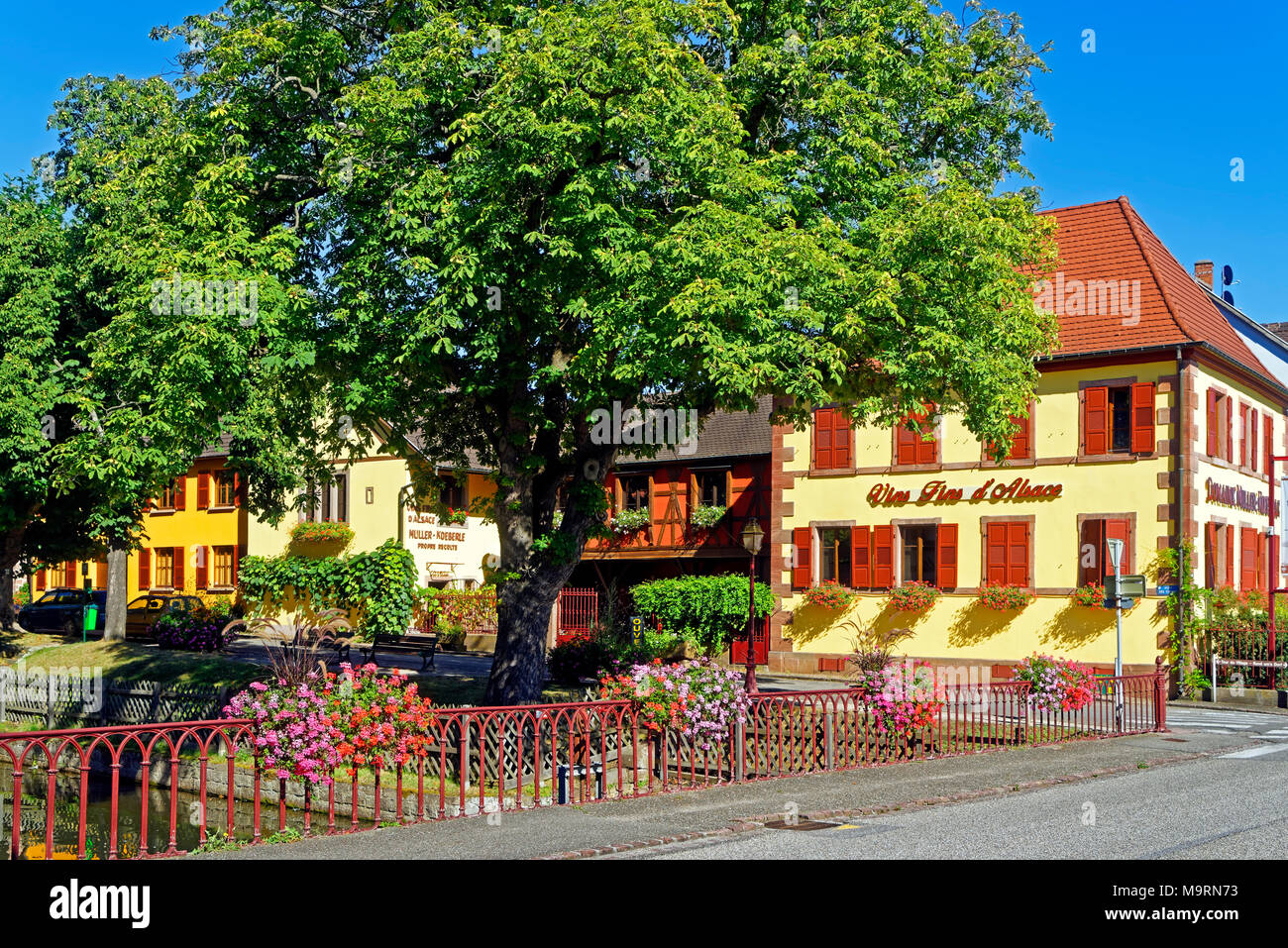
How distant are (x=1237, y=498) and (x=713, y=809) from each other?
77.4 ft

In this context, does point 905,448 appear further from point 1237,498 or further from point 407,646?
point 407,646

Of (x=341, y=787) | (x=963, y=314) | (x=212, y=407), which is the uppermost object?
(x=963, y=314)

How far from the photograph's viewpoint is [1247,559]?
107ft

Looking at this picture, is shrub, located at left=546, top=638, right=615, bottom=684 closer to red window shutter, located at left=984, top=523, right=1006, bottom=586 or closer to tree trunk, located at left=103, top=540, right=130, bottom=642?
red window shutter, located at left=984, top=523, right=1006, bottom=586

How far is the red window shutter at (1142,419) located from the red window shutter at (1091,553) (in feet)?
6.20

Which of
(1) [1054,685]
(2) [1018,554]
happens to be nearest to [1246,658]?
(2) [1018,554]

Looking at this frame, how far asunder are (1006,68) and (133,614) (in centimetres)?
3152

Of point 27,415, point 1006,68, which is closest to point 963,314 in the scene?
point 1006,68

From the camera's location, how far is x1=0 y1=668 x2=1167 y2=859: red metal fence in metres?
10.5

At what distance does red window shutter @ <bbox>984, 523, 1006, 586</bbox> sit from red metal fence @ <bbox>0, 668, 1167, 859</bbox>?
8.94 meters

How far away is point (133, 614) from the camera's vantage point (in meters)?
40.2

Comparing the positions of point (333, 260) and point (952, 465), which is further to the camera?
point (952, 465)

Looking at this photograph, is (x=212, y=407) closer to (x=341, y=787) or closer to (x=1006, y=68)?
(x=341, y=787)

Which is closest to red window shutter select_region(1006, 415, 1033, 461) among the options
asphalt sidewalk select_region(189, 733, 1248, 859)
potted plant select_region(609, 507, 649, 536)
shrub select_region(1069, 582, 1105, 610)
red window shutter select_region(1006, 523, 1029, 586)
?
red window shutter select_region(1006, 523, 1029, 586)
